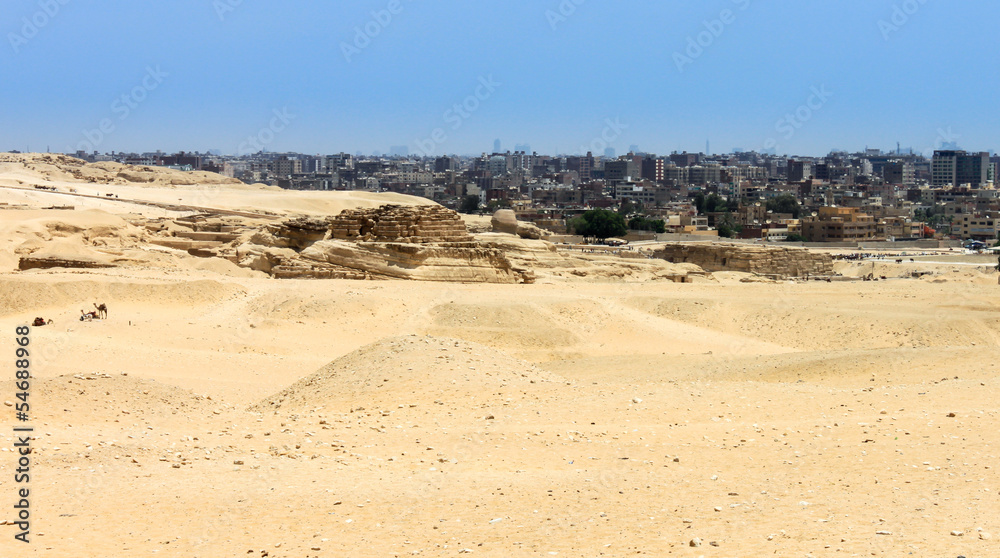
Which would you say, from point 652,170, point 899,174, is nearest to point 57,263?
point 652,170

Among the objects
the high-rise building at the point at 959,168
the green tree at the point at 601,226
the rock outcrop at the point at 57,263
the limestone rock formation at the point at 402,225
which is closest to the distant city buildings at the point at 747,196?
the high-rise building at the point at 959,168

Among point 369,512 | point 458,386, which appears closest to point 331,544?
point 369,512

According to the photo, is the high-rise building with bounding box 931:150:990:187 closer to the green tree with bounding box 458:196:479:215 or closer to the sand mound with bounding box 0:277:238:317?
the green tree with bounding box 458:196:479:215

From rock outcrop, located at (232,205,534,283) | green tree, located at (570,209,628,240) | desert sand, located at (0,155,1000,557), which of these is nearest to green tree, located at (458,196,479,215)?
green tree, located at (570,209,628,240)

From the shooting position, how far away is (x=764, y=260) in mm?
44594

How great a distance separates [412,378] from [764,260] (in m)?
33.5

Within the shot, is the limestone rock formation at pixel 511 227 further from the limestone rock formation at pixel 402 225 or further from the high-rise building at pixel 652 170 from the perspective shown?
the high-rise building at pixel 652 170

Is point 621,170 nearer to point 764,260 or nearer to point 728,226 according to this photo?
point 728,226

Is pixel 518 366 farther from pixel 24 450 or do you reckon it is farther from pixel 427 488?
pixel 24 450

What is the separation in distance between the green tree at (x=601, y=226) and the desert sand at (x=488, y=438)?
148 feet

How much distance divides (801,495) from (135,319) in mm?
16409

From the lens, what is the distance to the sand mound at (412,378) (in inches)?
518

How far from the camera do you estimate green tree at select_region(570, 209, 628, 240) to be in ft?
225

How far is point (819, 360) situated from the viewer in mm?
17031
